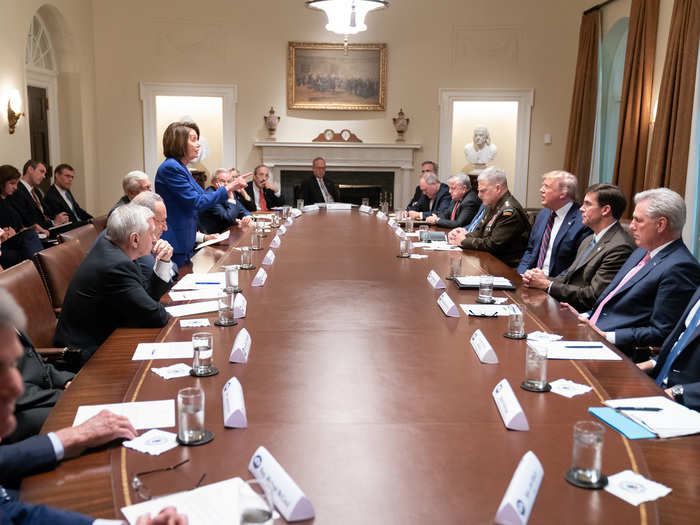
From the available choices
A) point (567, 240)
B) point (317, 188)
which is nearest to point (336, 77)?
point (317, 188)

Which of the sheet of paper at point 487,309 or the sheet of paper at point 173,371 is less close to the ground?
the sheet of paper at point 487,309

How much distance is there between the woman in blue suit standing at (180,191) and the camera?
181 inches

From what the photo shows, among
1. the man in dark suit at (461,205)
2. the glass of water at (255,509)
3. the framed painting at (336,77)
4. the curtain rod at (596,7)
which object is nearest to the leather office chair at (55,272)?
the glass of water at (255,509)

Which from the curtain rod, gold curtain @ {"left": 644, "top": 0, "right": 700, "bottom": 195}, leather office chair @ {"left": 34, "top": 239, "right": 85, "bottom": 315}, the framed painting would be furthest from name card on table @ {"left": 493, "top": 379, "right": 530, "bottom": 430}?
the framed painting

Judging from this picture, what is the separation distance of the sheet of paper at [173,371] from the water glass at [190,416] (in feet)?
1.56

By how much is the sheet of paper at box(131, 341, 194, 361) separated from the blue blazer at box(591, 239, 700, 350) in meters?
1.97

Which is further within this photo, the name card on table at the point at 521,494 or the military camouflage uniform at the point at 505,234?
the military camouflage uniform at the point at 505,234

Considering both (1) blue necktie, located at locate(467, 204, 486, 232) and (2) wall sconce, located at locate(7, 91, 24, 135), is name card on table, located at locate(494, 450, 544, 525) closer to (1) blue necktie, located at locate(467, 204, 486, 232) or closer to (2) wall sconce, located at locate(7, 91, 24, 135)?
(1) blue necktie, located at locate(467, 204, 486, 232)

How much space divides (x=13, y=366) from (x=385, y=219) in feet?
20.6

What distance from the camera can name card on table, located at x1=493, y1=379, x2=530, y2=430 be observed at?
179cm

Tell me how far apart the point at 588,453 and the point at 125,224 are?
217 cm

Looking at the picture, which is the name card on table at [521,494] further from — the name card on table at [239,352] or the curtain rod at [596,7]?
the curtain rod at [596,7]

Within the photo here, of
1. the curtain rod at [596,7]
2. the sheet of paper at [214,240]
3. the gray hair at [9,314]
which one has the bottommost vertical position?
the sheet of paper at [214,240]

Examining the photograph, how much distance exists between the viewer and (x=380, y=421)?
184 cm
